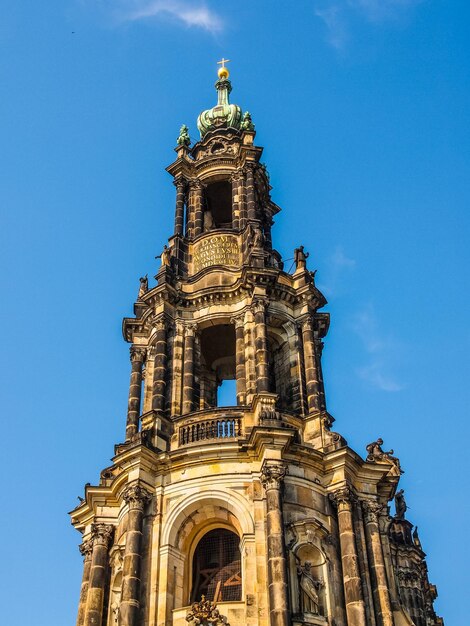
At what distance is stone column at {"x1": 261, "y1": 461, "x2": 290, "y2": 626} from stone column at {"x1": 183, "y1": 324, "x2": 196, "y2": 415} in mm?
4782

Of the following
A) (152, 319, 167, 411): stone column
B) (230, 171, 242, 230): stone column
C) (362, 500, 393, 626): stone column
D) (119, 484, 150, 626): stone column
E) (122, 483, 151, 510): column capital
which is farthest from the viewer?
(230, 171, 242, 230): stone column

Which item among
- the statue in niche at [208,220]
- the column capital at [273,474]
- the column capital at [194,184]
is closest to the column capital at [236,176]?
the column capital at [194,184]

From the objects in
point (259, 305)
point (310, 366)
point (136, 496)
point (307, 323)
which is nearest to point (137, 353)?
point (259, 305)

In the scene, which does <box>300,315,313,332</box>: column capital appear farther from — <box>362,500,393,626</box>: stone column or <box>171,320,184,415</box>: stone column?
<box>362,500,393,626</box>: stone column

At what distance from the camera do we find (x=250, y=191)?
34.4 m

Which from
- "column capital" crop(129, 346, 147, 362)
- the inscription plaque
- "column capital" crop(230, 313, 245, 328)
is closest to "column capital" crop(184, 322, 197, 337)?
"column capital" crop(230, 313, 245, 328)

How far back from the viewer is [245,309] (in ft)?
97.2

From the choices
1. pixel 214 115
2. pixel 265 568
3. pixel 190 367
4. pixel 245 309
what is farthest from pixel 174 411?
pixel 214 115

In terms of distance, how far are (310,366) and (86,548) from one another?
917cm

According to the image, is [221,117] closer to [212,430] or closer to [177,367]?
[177,367]

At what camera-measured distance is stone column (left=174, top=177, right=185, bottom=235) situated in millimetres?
34625

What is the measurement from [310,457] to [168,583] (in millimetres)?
5383

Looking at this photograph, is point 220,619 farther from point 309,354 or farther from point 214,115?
point 214,115

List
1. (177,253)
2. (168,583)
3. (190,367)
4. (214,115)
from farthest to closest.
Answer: (214,115), (177,253), (190,367), (168,583)
